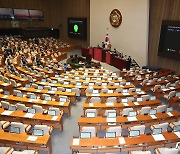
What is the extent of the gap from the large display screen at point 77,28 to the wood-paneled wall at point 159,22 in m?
11.4

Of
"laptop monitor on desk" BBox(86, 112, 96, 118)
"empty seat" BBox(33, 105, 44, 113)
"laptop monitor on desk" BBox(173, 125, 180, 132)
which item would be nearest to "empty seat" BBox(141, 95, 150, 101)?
"laptop monitor on desk" BBox(173, 125, 180, 132)

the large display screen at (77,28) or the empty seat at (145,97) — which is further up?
the large display screen at (77,28)

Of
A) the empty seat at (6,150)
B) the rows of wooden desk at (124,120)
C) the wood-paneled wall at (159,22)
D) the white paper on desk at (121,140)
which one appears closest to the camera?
the empty seat at (6,150)

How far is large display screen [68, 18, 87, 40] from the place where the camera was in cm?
2900

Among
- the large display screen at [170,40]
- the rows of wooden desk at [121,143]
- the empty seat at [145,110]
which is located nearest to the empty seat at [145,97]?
the empty seat at [145,110]

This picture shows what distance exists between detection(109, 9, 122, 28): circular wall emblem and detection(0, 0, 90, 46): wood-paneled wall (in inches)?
229

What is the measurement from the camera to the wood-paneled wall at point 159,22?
1742cm

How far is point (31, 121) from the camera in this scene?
29.1 feet

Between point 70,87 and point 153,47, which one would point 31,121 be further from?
point 153,47

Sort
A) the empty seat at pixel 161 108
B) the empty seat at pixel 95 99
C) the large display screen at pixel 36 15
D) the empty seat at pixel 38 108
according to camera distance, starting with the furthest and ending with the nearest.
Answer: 1. the large display screen at pixel 36 15
2. the empty seat at pixel 95 99
3. the empty seat at pixel 161 108
4. the empty seat at pixel 38 108

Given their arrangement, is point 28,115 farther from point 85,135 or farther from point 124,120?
point 124,120

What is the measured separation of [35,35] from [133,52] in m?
17.1

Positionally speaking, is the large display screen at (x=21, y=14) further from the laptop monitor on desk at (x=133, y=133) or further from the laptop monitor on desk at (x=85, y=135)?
the laptop monitor on desk at (x=133, y=133)

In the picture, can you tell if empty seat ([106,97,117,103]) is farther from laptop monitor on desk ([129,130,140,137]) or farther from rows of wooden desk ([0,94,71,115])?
laptop monitor on desk ([129,130,140,137])
